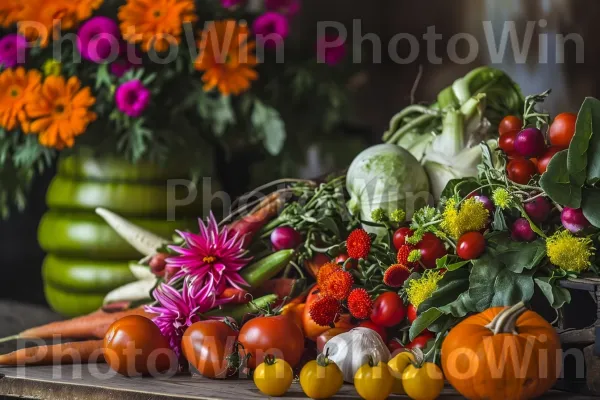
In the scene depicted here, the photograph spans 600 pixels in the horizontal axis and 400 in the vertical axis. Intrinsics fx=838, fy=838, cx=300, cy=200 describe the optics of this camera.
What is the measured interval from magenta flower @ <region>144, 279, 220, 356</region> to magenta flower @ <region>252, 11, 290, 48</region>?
0.65m

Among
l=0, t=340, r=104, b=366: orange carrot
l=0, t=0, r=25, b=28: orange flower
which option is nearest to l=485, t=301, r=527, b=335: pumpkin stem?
l=0, t=340, r=104, b=366: orange carrot

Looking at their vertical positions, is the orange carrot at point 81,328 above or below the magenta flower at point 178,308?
below

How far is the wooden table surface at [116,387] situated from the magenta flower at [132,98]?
1.85ft

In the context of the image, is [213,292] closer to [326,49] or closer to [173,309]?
[173,309]

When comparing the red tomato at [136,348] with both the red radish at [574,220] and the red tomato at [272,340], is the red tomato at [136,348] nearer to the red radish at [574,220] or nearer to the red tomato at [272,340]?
the red tomato at [272,340]

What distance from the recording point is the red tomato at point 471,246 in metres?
1.06

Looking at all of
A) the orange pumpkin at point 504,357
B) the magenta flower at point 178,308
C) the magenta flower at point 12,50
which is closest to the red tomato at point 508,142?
the orange pumpkin at point 504,357

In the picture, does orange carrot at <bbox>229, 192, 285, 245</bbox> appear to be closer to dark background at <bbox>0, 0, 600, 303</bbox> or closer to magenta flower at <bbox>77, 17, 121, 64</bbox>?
magenta flower at <bbox>77, 17, 121, 64</bbox>

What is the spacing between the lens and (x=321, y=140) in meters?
1.83

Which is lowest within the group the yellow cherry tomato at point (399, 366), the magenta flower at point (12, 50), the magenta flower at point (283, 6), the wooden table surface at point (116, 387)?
the wooden table surface at point (116, 387)

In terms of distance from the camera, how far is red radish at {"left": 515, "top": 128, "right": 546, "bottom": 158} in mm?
1089

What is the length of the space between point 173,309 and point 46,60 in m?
0.73

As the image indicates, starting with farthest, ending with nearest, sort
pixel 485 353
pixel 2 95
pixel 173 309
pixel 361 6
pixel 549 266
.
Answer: pixel 361 6 → pixel 2 95 → pixel 173 309 → pixel 549 266 → pixel 485 353

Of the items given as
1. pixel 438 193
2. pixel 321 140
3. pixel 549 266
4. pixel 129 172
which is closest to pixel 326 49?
pixel 321 140
